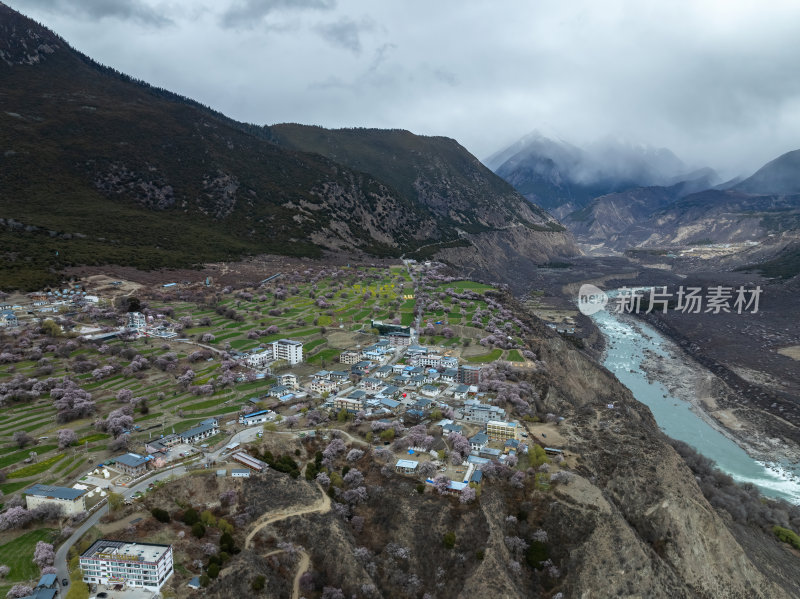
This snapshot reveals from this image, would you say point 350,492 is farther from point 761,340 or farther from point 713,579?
point 761,340

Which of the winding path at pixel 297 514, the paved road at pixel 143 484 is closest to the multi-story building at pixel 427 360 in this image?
the paved road at pixel 143 484

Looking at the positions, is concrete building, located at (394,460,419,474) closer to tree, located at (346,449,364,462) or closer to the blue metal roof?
tree, located at (346,449,364,462)

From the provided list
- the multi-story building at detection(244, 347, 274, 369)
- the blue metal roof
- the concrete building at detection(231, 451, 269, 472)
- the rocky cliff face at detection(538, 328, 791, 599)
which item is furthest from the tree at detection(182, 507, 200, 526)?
the multi-story building at detection(244, 347, 274, 369)

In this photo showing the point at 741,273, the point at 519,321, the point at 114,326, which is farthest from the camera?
the point at 741,273

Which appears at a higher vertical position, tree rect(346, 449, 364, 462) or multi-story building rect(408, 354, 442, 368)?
multi-story building rect(408, 354, 442, 368)

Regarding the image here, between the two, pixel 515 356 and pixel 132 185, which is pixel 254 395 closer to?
pixel 515 356

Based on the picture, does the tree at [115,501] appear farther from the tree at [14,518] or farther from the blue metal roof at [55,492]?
the tree at [14,518]

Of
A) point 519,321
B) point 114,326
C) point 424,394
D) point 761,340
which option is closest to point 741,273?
point 761,340
